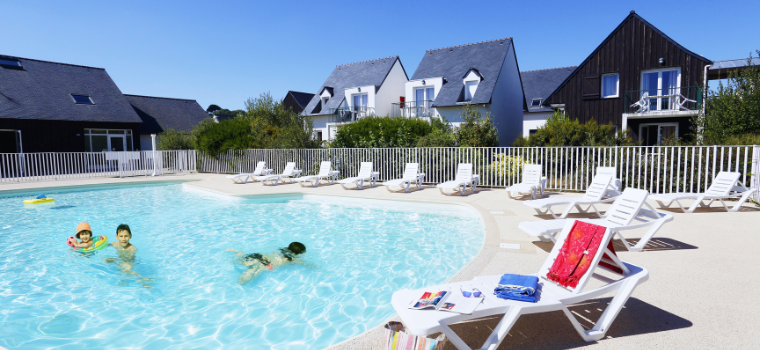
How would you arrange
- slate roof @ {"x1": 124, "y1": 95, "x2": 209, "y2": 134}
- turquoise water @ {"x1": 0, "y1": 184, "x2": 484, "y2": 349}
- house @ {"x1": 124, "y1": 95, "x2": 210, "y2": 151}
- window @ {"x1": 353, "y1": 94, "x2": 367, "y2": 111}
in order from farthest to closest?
slate roof @ {"x1": 124, "y1": 95, "x2": 209, "y2": 134}, house @ {"x1": 124, "y1": 95, "x2": 210, "y2": 151}, window @ {"x1": 353, "y1": 94, "x2": 367, "y2": 111}, turquoise water @ {"x1": 0, "y1": 184, "x2": 484, "y2": 349}

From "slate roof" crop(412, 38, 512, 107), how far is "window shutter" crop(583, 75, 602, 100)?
456cm

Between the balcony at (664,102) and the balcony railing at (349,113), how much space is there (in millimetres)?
14234

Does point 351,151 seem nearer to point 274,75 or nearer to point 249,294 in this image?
point 274,75

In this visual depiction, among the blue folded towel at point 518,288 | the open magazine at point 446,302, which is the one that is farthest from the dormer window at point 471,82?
the open magazine at point 446,302

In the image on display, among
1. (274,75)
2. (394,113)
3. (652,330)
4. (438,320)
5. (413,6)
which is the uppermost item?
(413,6)

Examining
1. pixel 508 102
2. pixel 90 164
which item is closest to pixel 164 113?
pixel 90 164

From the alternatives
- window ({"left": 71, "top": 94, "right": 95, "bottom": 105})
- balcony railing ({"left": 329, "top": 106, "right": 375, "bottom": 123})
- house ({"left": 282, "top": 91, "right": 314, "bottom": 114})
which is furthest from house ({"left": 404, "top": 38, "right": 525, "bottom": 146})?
window ({"left": 71, "top": 94, "right": 95, "bottom": 105})

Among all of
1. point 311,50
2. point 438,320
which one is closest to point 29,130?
point 311,50

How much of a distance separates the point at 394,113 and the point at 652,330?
2489 centimetres

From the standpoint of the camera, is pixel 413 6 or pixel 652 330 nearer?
pixel 652 330

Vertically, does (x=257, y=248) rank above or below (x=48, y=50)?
below

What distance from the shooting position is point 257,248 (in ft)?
21.9

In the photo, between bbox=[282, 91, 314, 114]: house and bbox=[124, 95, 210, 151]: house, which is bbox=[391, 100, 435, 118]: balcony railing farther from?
bbox=[282, 91, 314, 114]: house

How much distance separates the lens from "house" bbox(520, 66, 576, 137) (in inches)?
1014
